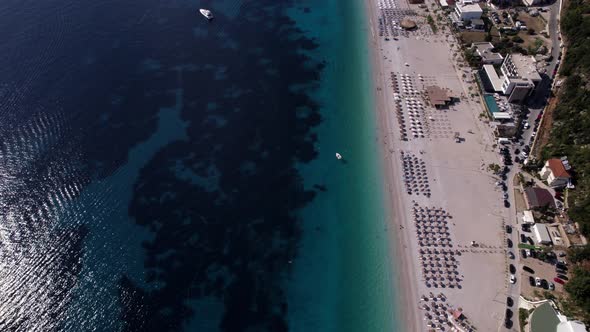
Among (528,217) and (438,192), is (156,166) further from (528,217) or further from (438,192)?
(528,217)

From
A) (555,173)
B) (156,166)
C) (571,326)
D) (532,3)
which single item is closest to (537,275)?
(571,326)

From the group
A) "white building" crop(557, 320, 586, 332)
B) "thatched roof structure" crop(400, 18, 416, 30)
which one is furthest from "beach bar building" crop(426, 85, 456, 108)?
"white building" crop(557, 320, 586, 332)

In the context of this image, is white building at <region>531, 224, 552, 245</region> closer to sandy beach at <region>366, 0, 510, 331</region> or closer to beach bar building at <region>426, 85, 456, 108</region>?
sandy beach at <region>366, 0, 510, 331</region>

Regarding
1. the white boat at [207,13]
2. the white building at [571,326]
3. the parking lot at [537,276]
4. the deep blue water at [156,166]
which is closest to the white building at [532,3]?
the deep blue water at [156,166]

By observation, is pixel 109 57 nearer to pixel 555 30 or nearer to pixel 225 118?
pixel 225 118

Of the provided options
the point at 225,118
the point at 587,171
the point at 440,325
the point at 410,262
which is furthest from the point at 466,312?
the point at 225,118
